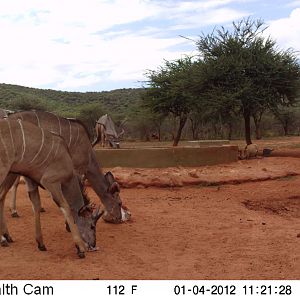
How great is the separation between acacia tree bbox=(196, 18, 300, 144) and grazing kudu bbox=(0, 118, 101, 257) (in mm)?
14623

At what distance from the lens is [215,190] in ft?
40.5

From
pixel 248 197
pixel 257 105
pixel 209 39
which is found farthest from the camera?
pixel 209 39

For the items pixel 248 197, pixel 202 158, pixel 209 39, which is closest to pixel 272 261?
pixel 248 197

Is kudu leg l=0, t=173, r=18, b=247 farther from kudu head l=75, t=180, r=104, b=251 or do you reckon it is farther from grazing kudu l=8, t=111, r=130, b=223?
grazing kudu l=8, t=111, r=130, b=223

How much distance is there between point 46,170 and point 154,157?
8213mm

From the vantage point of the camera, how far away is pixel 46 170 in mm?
6465

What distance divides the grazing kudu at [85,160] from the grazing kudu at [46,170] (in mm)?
1372

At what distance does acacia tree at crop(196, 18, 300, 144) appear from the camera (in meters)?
21.2

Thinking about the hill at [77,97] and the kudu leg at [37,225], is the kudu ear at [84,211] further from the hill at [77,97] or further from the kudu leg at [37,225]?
the hill at [77,97]

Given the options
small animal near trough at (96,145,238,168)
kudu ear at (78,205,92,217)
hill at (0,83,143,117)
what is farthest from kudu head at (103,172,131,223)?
hill at (0,83,143,117)

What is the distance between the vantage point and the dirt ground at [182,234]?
5.75 m

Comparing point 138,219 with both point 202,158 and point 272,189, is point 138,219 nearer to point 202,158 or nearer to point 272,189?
point 272,189

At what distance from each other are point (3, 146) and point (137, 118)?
36.7 metres

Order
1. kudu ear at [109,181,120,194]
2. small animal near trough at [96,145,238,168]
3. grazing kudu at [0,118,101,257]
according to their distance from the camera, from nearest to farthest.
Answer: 1. grazing kudu at [0,118,101,257]
2. kudu ear at [109,181,120,194]
3. small animal near trough at [96,145,238,168]
